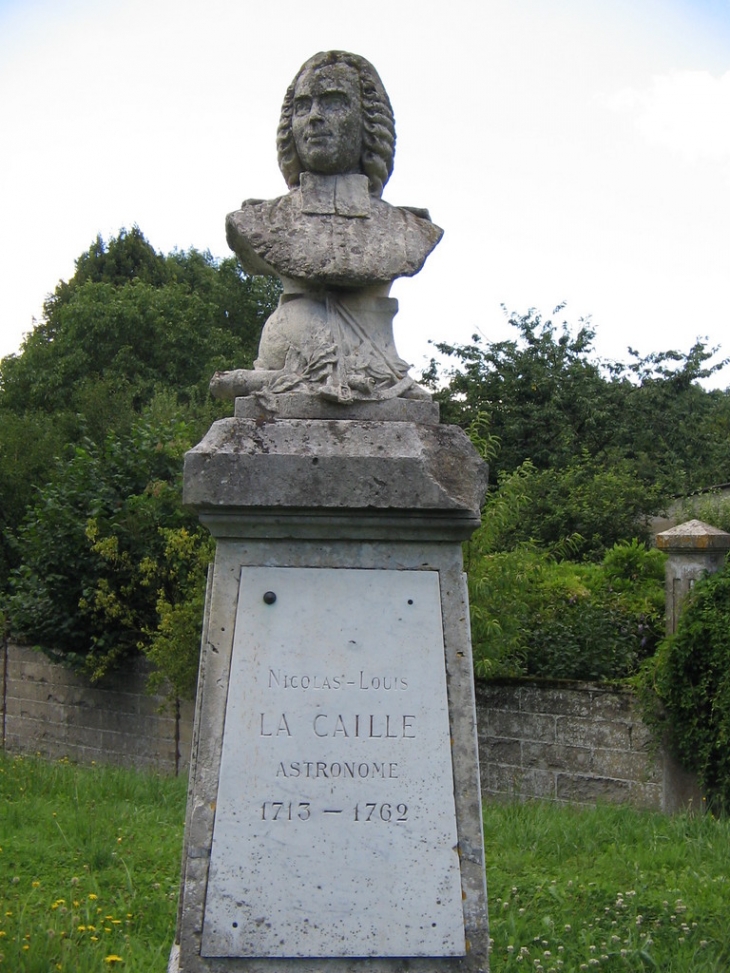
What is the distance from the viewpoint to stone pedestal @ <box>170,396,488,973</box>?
3.45 meters

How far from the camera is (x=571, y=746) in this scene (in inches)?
358

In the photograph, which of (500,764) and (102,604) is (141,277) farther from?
(500,764)

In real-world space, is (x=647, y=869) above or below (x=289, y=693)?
below

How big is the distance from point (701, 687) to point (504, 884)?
3000 millimetres

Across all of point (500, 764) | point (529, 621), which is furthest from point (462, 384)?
point (500, 764)

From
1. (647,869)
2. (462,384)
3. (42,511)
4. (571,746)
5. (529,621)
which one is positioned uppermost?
(462,384)

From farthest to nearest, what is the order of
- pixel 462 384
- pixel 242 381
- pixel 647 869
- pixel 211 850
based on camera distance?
pixel 462 384, pixel 647 869, pixel 242 381, pixel 211 850

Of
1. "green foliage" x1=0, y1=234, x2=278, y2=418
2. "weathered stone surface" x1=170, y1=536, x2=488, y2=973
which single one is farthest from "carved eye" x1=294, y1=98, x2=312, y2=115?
"green foliage" x1=0, y1=234, x2=278, y2=418

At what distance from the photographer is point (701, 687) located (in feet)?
26.5

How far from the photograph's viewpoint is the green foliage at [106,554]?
1212 cm

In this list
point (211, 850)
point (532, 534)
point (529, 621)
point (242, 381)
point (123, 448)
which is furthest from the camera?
point (532, 534)

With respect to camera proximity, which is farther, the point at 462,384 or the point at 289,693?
the point at 462,384

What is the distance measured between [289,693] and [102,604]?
9.00m

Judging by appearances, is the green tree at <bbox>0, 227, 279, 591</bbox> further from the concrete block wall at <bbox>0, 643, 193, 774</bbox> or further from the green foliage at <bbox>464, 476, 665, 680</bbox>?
the green foliage at <bbox>464, 476, 665, 680</bbox>
